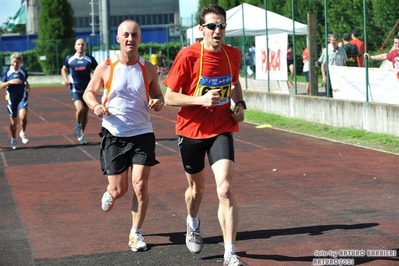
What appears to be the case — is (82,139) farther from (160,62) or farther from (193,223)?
(160,62)

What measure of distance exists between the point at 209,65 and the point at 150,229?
213cm

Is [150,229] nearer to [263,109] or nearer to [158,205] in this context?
[158,205]

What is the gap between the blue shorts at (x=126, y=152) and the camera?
7863mm

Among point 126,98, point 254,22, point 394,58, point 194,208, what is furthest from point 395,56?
point 254,22

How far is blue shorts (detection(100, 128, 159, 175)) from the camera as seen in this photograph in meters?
7.86

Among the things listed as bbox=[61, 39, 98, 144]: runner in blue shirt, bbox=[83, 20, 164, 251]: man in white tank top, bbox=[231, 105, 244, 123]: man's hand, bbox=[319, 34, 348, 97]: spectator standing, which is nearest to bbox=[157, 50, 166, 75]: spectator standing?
bbox=[319, 34, 348, 97]: spectator standing

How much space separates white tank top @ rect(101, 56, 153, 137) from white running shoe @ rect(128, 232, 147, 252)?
3.03 feet

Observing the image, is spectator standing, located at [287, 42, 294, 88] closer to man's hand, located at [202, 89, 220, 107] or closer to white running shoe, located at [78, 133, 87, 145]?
white running shoe, located at [78, 133, 87, 145]

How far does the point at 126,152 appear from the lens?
792cm

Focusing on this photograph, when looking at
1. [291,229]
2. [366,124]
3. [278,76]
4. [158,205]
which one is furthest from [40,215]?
[278,76]

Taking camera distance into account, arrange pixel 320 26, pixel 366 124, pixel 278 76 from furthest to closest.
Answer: pixel 278 76 < pixel 320 26 < pixel 366 124

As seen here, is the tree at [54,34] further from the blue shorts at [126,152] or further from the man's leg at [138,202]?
the man's leg at [138,202]

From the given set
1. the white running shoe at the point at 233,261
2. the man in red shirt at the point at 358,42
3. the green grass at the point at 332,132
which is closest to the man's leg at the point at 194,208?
the white running shoe at the point at 233,261

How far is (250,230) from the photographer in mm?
8414
